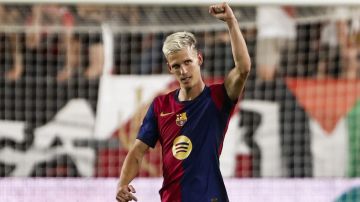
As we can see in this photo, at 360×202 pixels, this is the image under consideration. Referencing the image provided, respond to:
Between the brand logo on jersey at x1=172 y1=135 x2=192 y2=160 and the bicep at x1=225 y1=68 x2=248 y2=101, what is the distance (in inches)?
10.6

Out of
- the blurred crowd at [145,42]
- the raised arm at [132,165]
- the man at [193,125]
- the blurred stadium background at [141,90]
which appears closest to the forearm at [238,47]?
the man at [193,125]

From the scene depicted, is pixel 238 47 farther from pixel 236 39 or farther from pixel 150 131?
pixel 150 131

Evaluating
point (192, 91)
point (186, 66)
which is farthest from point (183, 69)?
point (192, 91)

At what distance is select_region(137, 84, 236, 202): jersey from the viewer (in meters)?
3.94

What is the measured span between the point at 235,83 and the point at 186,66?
0.73ft

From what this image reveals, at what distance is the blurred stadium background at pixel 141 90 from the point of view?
732cm

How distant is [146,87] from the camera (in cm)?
747

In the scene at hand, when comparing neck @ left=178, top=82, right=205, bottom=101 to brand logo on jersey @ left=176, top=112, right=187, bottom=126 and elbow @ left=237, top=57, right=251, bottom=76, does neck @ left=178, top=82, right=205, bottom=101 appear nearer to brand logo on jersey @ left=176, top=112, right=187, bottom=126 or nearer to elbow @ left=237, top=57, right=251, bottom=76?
brand logo on jersey @ left=176, top=112, right=187, bottom=126

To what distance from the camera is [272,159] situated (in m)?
7.30

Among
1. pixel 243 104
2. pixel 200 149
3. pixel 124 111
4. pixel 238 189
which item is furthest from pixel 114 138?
pixel 200 149

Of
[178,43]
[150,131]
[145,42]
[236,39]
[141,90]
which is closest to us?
[236,39]

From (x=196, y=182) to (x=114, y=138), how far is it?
3514 millimetres

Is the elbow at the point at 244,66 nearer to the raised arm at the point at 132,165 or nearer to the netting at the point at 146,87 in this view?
the raised arm at the point at 132,165

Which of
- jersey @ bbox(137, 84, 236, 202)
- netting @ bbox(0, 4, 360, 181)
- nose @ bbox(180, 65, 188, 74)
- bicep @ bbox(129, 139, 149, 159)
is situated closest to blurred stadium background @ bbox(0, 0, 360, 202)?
netting @ bbox(0, 4, 360, 181)
